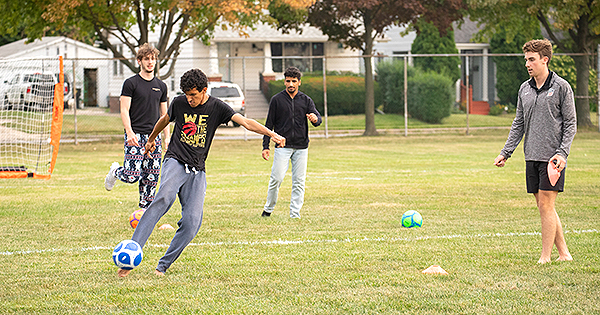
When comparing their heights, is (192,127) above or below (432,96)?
below

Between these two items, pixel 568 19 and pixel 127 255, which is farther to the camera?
pixel 568 19

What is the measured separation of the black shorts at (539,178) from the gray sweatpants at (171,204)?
3017 millimetres

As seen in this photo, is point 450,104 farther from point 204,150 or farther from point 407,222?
point 204,150

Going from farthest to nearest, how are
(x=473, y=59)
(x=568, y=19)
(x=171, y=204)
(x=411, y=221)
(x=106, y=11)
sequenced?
(x=473, y=59) < (x=568, y=19) < (x=106, y=11) < (x=411, y=221) < (x=171, y=204)

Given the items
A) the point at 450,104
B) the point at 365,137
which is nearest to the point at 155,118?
the point at 365,137

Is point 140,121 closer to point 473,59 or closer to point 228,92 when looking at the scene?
point 228,92

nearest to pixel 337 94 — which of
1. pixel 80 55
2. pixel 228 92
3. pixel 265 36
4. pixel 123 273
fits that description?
pixel 228 92

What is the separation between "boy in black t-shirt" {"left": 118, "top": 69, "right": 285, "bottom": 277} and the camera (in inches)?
237

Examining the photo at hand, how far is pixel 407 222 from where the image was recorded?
27.8 feet

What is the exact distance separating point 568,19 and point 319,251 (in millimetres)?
Answer: 20477

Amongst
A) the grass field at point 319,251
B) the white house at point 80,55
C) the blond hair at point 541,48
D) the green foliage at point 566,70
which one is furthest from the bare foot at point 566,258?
the white house at point 80,55

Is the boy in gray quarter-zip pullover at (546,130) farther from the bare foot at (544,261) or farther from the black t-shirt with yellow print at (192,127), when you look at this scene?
the black t-shirt with yellow print at (192,127)

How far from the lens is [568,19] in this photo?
24.4m

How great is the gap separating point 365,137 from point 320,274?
1950 cm
